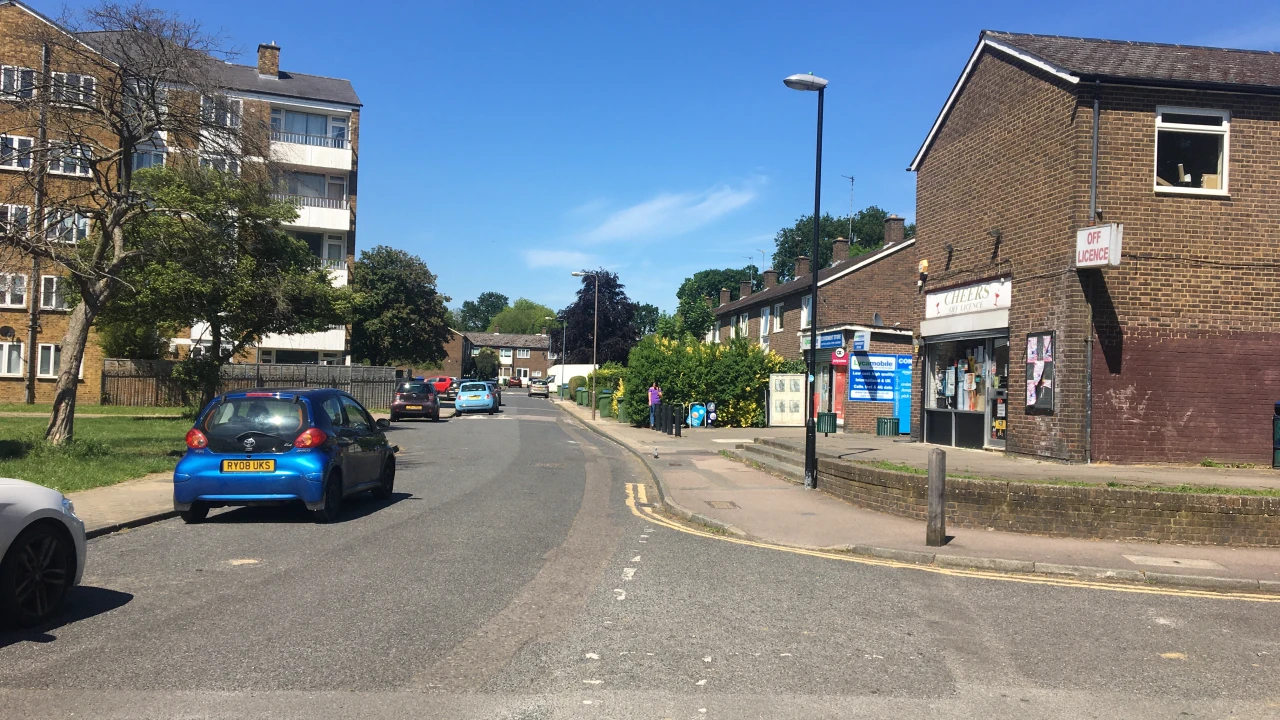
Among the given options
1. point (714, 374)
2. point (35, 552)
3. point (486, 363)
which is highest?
point (486, 363)

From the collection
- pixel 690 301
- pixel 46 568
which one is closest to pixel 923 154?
pixel 46 568

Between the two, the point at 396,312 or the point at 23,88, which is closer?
the point at 23,88

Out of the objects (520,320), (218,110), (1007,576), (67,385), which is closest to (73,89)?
(218,110)

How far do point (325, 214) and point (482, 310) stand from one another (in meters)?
149

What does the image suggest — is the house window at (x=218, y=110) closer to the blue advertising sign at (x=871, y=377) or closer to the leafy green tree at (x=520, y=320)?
the blue advertising sign at (x=871, y=377)

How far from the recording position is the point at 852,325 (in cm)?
2747

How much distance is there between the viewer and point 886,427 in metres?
24.5

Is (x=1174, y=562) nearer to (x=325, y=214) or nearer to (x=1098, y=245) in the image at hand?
(x=1098, y=245)

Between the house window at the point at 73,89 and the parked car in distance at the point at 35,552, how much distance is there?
1179 cm

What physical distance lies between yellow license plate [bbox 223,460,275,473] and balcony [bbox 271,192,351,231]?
3313 centimetres

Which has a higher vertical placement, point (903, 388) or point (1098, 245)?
point (1098, 245)

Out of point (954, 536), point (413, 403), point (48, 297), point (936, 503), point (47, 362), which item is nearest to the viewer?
point (936, 503)

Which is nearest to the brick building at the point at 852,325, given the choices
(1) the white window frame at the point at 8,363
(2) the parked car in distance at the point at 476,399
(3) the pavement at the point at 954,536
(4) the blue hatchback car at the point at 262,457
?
(3) the pavement at the point at 954,536

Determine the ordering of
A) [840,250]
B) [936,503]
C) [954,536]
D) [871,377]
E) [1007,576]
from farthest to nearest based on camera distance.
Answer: [840,250]
[871,377]
[954,536]
[936,503]
[1007,576]
